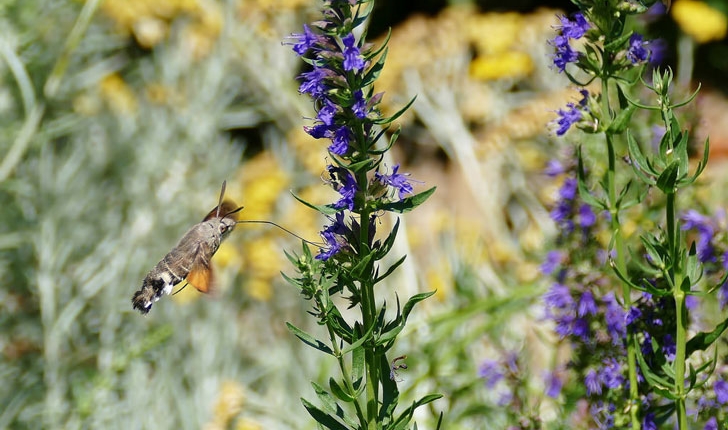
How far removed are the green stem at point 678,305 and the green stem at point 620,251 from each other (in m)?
0.07

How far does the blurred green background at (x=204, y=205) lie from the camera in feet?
8.84

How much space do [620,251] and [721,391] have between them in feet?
0.89

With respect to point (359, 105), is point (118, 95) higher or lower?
higher

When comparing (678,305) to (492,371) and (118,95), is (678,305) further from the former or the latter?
(118,95)

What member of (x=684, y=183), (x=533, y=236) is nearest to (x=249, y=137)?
(x=533, y=236)

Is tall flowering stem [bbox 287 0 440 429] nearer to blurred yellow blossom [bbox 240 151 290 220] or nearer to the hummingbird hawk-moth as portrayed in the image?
the hummingbird hawk-moth

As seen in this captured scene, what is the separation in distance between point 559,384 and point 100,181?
223 cm

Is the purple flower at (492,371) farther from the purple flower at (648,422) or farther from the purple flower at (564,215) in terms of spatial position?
the purple flower at (648,422)

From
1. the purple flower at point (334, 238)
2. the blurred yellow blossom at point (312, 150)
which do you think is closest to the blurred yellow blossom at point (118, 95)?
the blurred yellow blossom at point (312, 150)

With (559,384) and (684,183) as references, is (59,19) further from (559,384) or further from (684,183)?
(684,183)

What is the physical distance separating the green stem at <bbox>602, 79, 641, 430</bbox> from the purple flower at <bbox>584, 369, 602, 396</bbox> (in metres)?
0.13

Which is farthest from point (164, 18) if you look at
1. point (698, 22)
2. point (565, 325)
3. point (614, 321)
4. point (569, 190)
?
point (614, 321)

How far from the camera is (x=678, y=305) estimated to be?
115 cm

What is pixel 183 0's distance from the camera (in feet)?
11.3
